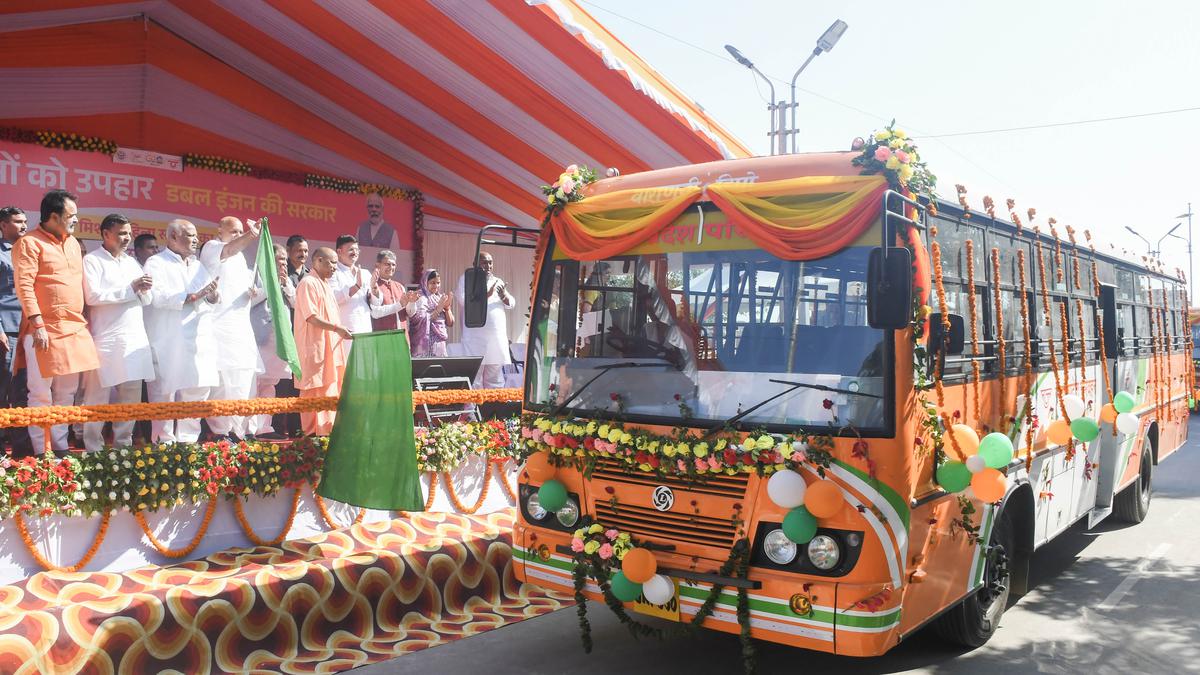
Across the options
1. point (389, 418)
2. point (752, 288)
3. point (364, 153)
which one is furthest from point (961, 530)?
point (364, 153)

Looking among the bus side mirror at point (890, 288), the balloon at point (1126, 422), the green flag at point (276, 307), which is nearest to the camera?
the bus side mirror at point (890, 288)

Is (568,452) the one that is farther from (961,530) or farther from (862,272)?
(961,530)

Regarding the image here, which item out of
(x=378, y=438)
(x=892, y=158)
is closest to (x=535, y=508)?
(x=378, y=438)

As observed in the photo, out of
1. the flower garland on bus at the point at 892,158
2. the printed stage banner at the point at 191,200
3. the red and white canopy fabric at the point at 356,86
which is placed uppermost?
the red and white canopy fabric at the point at 356,86

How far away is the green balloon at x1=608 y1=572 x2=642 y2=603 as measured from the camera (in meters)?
4.77

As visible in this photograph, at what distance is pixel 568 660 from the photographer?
560 cm

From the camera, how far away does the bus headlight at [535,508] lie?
17.4 feet

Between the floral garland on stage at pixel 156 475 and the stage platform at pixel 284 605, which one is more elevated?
the floral garland on stage at pixel 156 475

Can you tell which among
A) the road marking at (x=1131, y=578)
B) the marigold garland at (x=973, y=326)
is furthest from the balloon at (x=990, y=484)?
the road marking at (x=1131, y=578)

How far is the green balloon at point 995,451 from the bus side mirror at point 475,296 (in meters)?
2.86

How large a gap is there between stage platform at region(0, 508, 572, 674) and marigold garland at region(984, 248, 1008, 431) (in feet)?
10.6

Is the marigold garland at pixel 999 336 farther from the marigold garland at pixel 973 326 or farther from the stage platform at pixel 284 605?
the stage platform at pixel 284 605

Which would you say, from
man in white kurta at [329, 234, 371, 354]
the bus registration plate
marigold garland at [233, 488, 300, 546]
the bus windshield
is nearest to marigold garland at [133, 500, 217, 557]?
marigold garland at [233, 488, 300, 546]

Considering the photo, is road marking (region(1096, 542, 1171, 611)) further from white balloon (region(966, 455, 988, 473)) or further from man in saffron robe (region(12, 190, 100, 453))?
man in saffron robe (region(12, 190, 100, 453))
